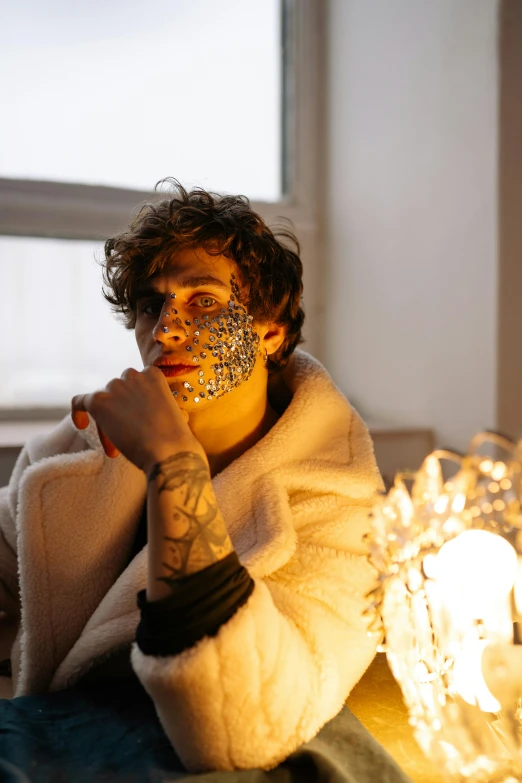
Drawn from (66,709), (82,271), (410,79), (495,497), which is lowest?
(66,709)

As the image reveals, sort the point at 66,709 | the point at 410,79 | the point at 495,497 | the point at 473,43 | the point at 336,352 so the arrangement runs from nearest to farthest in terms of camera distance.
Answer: the point at 495,497 → the point at 66,709 → the point at 473,43 → the point at 410,79 → the point at 336,352

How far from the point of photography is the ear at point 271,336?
1019 millimetres

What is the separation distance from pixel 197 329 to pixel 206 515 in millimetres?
300

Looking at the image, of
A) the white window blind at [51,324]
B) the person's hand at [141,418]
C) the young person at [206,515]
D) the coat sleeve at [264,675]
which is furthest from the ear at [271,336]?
the white window blind at [51,324]

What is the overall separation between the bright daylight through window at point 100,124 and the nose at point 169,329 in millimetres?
742

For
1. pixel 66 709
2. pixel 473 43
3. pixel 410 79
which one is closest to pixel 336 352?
pixel 410 79

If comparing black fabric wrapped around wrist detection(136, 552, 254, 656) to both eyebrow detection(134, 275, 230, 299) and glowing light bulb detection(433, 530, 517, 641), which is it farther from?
eyebrow detection(134, 275, 230, 299)

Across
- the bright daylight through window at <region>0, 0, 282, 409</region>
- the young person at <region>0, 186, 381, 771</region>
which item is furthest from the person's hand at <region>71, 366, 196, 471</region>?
the bright daylight through window at <region>0, 0, 282, 409</region>

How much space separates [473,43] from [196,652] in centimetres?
116

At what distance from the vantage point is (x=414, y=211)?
1420 millimetres

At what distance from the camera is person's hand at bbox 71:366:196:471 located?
707 millimetres

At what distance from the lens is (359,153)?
1609 mm

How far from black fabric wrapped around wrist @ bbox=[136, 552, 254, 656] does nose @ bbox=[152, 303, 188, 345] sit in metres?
0.33

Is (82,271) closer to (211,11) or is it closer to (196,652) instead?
(211,11)
